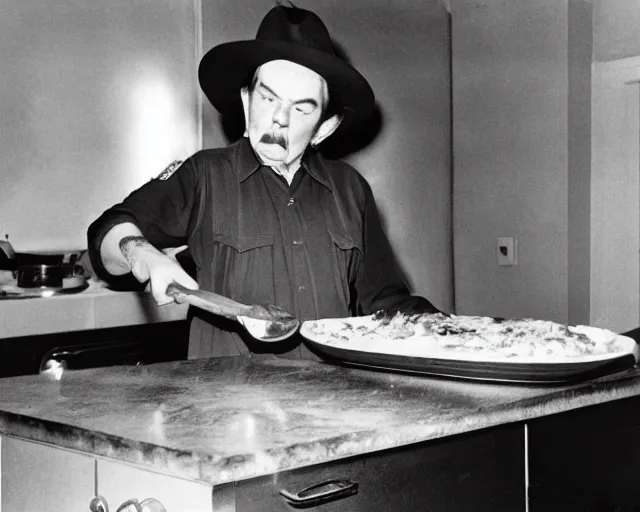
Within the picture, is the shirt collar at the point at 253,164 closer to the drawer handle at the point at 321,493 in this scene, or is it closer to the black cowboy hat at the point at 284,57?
A: the black cowboy hat at the point at 284,57

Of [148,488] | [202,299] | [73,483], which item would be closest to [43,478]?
[73,483]

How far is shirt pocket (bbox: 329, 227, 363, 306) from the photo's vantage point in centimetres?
224

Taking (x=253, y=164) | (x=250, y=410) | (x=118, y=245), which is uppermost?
(x=253, y=164)

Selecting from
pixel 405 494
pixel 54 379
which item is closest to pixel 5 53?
pixel 54 379

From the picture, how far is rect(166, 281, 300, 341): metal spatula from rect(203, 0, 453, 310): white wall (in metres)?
1.92

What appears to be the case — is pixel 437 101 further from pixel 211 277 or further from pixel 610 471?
pixel 610 471

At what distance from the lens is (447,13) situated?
3.81 metres

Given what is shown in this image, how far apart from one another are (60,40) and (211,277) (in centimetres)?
110

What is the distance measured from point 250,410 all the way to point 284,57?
1.25 metres

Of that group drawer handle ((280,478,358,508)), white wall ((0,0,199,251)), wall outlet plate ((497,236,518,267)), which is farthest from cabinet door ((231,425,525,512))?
wall outlet plate ((497,236,518,267))

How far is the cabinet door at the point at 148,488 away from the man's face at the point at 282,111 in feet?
4.07

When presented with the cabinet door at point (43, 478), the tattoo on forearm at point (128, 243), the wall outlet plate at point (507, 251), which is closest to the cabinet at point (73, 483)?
the cabinet door at point (43, 478)

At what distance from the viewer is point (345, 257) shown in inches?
88.9

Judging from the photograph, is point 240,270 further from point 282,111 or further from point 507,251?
point 507,251
